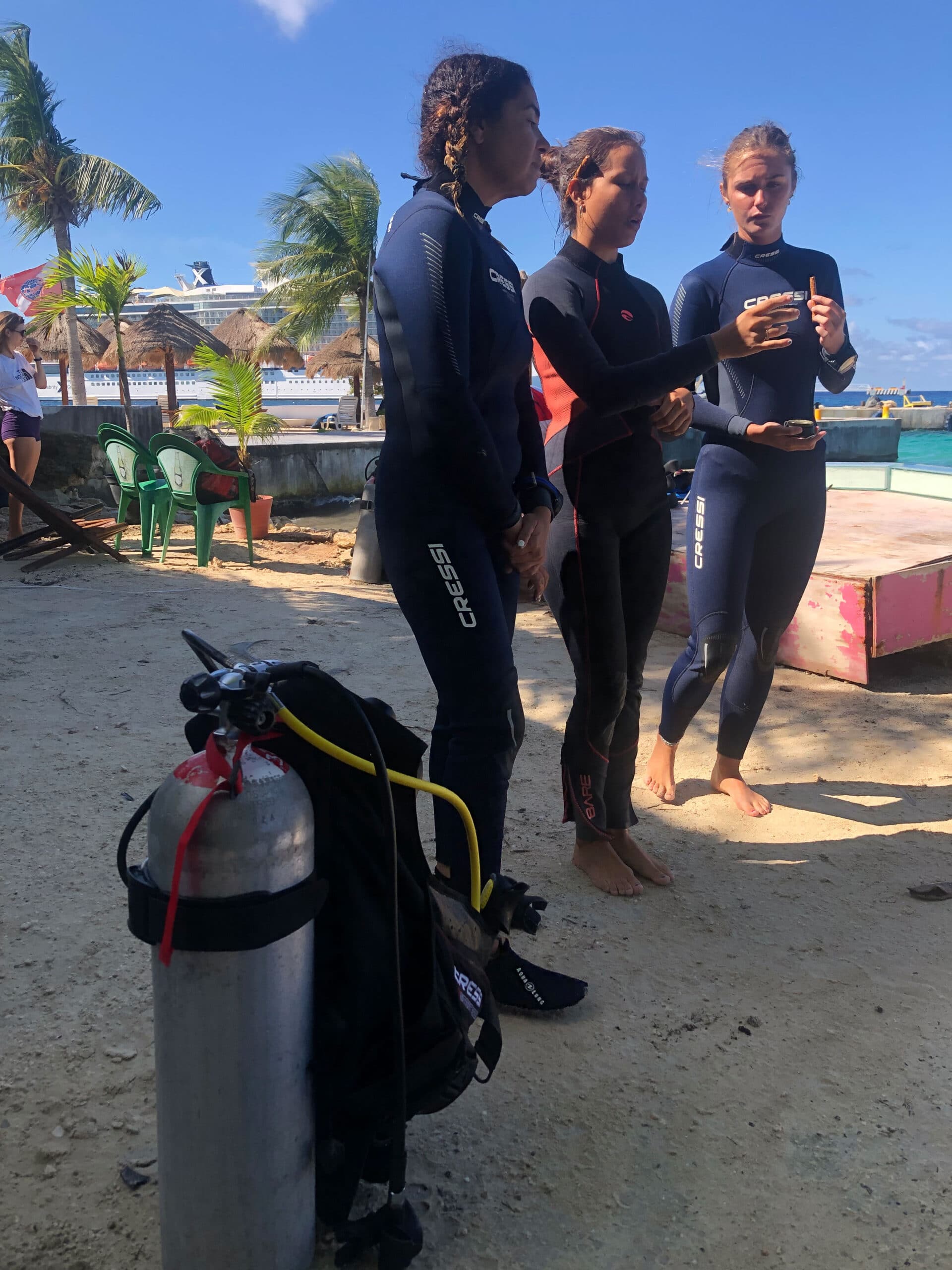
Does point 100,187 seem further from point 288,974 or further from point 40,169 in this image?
point 288,974

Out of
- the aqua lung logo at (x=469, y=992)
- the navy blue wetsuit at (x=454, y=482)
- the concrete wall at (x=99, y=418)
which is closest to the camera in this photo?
the aqua lung logo at (x=469, y=992)

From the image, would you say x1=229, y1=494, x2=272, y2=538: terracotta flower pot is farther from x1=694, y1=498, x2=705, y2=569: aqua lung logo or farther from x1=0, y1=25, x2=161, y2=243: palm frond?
x1=0, y1=25, x2=161, y2=243: palm frond

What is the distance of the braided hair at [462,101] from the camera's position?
205cm

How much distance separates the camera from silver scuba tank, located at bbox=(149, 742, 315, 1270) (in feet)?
3.84

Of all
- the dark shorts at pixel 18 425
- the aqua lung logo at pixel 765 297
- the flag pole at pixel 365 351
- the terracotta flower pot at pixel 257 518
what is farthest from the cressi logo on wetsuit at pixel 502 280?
the flag pole at pixel 365 351

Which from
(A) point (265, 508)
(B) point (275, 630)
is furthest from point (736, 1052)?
(A) point (265, 508)

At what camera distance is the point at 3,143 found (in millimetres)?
26688

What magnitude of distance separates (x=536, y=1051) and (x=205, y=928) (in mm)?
1037

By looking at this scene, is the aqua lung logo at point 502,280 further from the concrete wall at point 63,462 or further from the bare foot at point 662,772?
the concrete wall at point 63,462

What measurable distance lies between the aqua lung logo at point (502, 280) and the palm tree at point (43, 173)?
26.5 m

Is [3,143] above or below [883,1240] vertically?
above

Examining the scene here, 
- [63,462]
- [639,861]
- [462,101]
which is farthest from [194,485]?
[462,101]

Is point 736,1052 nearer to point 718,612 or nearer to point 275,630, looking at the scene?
point 718,612

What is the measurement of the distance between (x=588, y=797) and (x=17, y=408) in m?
7.56
